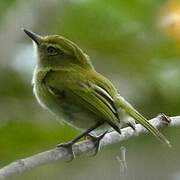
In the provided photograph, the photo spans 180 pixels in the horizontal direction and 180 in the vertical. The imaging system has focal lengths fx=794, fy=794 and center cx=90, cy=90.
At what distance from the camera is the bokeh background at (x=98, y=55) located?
4.96 metres

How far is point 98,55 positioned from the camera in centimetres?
569

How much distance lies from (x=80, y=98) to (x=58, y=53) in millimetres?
455

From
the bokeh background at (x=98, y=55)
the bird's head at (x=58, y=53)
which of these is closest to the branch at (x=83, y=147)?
the bird's head at (x=58, y=53)

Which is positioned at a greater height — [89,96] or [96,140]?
[89,96]

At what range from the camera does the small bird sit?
406cm

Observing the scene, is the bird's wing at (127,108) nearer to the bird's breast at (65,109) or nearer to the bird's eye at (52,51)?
the bird's breast at (65,109)

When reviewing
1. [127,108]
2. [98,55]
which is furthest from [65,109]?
[98,55]

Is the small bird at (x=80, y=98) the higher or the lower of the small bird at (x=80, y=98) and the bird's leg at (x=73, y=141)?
the higher

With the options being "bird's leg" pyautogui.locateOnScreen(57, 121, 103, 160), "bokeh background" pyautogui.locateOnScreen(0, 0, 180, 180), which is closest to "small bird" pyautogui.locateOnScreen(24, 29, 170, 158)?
"bird's leg" pyautogui.locateOnScreen(57, 121, 103, 160)

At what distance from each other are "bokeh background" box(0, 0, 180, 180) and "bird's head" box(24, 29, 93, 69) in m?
0.54

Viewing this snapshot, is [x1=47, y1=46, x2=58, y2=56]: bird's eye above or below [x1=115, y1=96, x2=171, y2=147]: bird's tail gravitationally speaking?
above

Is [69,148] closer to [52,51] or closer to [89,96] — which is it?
[89,96]

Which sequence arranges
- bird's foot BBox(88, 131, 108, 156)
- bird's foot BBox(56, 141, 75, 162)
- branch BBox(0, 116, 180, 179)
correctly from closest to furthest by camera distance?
branch BBox(0, 116, 180, 179) → bird's foot BBox(56, 141, 75, 162) → bird's foot BBox(88, 131, 108, 156)

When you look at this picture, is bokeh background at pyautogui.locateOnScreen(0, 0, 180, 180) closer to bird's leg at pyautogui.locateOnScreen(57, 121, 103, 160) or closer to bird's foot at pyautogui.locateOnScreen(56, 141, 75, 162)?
bird's leg at pyautogui.locateOnScreen(57, 121, 103, 160)
